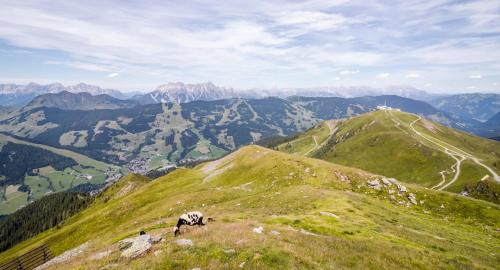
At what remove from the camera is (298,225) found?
3778 cm

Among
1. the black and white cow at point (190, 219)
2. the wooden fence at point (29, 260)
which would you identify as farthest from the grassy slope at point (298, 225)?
the wooden fence at point (29, 260)

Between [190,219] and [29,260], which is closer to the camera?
[190,219]

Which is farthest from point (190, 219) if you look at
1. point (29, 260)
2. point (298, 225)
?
point (29, 260)

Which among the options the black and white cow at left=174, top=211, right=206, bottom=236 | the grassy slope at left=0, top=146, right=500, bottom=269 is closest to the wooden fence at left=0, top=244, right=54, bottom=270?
the grassy slope at left=0, top=146, right=500, bottom=269

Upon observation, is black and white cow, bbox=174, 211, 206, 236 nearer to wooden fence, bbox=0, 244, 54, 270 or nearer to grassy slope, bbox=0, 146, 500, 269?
grassy slope, bbox=0, 146, 500, 269

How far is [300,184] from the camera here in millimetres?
73750

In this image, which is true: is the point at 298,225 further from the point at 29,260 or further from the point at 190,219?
the point at 29,260

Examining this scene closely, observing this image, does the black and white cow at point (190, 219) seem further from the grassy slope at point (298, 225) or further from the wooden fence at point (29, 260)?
the wooden fence at point (29, 260)

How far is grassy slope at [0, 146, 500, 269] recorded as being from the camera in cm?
2248

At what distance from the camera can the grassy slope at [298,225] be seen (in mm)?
22484

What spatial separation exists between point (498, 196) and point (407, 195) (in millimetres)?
109420

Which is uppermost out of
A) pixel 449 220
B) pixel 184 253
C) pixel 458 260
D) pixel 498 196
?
pixel 184 253

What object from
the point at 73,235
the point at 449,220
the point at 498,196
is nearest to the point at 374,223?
the point at 449,220

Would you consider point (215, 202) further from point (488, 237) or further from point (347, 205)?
point (488, 237)
